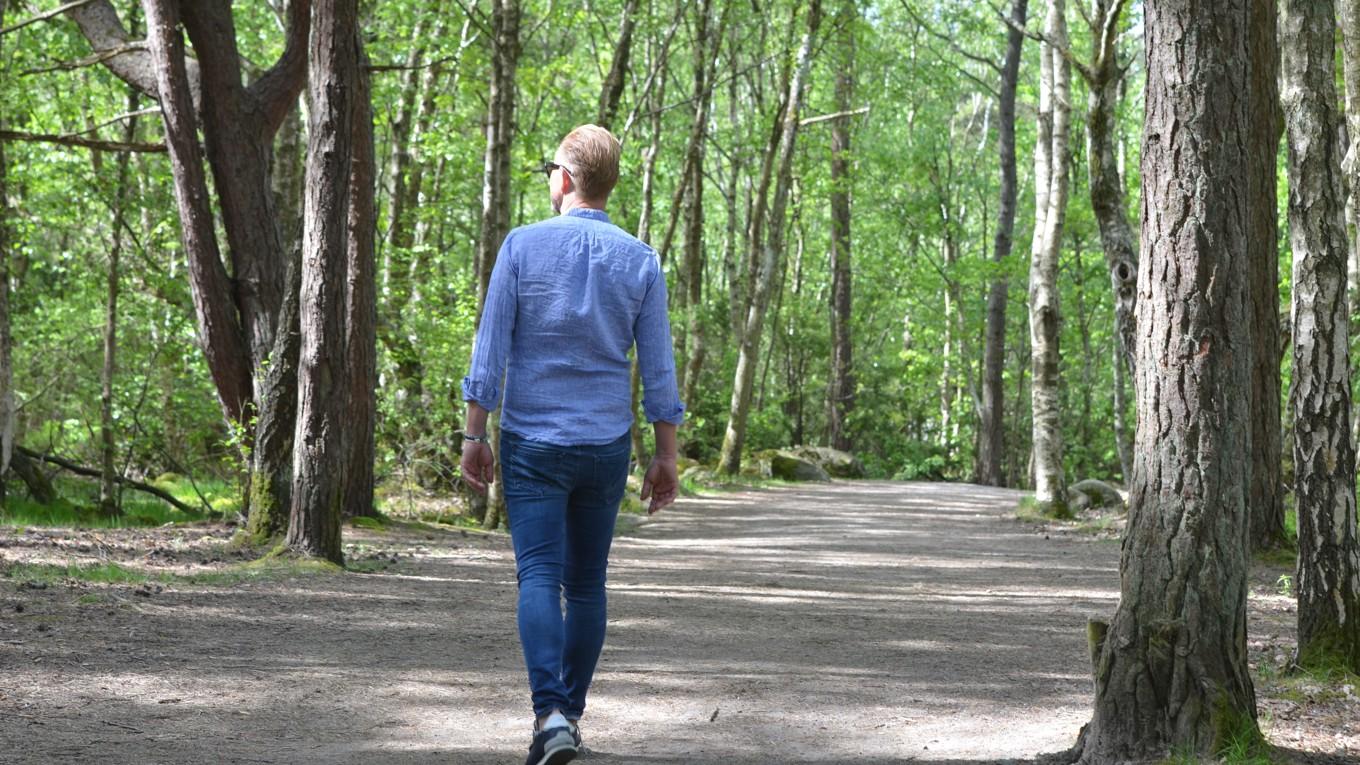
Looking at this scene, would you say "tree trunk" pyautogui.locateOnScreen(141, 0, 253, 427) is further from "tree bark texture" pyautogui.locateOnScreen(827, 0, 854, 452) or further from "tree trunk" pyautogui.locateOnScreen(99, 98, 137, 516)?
"tree bark texture" pyautogui.locateOnScreen(827, 0, 854, 452)

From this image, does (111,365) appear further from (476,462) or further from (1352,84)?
→ (1352,84)

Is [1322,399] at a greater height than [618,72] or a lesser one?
lesser

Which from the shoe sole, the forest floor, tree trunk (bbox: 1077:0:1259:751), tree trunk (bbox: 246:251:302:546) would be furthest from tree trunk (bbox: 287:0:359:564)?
tree trunk (bbox: 1077:0:1259:751)

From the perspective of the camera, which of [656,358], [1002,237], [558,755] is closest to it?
[558,755]

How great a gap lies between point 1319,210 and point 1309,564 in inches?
66.8

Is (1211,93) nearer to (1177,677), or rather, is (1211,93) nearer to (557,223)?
(1177,677)

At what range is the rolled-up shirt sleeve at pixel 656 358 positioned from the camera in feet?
14.9

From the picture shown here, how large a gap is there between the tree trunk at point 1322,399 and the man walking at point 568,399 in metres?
3.09

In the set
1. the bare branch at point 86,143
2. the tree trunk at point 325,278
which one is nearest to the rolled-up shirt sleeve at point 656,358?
the tree trunk at point 325,278

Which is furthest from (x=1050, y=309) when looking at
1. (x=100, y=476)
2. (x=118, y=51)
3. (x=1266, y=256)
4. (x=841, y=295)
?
(x=841, y=295)

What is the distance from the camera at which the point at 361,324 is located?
13305 millimetres

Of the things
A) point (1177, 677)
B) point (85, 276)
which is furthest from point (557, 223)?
point (85, 276)

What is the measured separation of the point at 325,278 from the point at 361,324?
347 centimetres

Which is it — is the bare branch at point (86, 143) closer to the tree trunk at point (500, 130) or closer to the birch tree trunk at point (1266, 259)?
the tree trunk at point (500, 130)
